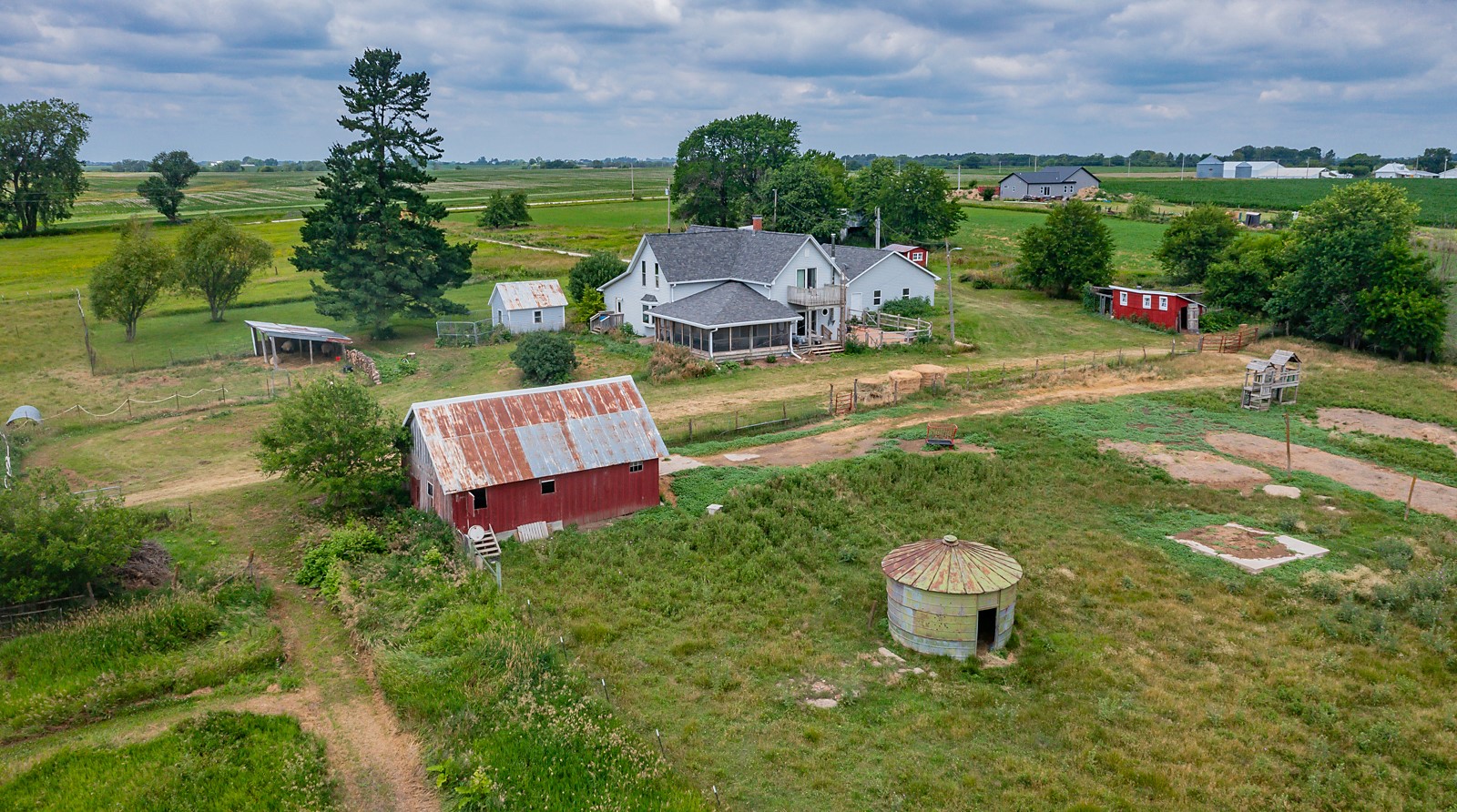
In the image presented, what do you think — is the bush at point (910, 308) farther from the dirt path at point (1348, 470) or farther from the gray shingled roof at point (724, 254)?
the dirt path at point (1348, 470)

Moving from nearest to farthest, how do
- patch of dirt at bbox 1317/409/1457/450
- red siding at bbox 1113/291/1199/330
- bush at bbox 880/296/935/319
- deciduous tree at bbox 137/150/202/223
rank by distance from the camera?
patch of dirt at bbox 1317/409/1457/450
red siding at bbox 1113/291/1199/330
bush at bbox 880/296/935/319
deciduous tree at bbox 137/150/202/223

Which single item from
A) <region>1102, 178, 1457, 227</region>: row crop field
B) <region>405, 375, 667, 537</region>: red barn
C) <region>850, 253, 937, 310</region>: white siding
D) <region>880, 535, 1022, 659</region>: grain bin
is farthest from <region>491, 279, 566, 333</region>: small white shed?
<region>1102, 178, 1457, 227</region>: row crop field

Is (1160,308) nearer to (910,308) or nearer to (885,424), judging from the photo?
(910,308)

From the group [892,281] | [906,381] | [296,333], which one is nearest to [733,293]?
[906,381]

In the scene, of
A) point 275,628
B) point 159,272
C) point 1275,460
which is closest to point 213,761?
point 275,628

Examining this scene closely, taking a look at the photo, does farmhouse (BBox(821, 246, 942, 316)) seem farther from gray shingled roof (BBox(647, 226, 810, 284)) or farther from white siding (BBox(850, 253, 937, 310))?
gray shingled roof (BBox(647, 226, 810, 284))

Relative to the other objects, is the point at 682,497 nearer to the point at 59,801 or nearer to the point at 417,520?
the point at 417,520

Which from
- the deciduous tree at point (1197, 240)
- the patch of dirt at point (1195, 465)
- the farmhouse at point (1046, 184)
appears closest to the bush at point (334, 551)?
the patch of dirt at point (1195, 465)
